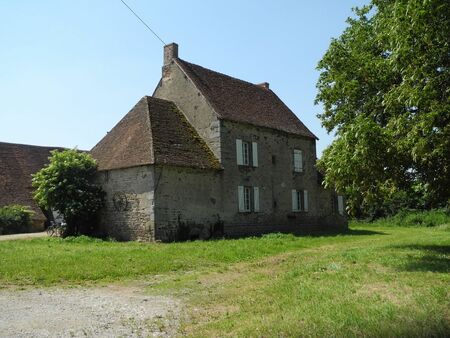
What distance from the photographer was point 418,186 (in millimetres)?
12281

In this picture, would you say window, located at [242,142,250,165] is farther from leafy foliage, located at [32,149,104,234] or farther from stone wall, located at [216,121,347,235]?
leafy foliage, located at [32,149,104,234]

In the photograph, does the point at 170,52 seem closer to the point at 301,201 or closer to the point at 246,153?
the point at 246,153

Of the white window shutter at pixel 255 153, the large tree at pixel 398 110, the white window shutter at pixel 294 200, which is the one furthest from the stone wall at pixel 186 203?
the large tree at pixel 398 110

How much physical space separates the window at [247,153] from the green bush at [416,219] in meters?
14.6

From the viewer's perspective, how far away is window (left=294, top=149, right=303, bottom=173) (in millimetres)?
26148

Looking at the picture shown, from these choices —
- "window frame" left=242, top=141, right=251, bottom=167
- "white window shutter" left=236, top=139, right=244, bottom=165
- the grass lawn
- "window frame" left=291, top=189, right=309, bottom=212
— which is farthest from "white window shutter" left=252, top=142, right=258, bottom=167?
the grass lawn

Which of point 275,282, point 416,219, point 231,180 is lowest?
point 275,282

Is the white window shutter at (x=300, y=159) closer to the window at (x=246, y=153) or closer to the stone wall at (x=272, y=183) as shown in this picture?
the stone wall at (x=272, y=183)

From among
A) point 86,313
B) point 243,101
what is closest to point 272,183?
point 243,101

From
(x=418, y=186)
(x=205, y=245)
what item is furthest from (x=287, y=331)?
(x=205, y=245)

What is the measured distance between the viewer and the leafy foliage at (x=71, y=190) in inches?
798

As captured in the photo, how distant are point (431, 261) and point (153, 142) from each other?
12026 mm

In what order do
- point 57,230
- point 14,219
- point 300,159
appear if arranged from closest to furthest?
point 57,230 → point 14,219 → point 300,159

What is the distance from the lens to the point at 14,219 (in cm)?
2467
